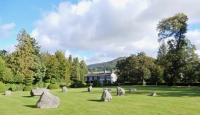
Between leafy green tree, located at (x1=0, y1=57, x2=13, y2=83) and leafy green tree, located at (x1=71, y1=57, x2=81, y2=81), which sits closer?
leafy green tree, located at (x1=0, y1=57, x2=13, y2=83)

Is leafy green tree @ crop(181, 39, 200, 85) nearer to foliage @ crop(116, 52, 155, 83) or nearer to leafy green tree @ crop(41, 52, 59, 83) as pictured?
foliage @ crop(116, 52, 155, 83)

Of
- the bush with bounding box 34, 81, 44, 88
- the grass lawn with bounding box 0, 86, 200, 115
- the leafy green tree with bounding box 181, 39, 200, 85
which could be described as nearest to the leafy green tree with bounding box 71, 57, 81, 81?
the bush with bounding box 34, 81, 44, 88

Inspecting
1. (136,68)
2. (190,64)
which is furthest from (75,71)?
(190,64)

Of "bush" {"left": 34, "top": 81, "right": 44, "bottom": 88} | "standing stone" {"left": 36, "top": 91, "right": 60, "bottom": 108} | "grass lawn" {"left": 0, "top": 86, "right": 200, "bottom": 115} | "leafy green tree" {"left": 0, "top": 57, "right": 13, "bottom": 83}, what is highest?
"leafy green tree" {"left": 0, "top": 57, "right": 13, "bottom": 83}

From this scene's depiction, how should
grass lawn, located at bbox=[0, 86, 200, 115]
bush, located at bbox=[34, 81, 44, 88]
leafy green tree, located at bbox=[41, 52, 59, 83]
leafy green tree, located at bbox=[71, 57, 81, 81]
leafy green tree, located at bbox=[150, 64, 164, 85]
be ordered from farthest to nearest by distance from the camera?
leafy green tree, located at bbox=[71, 57, 81, 81]
leafy green tree, located at bbox=[150, 64, 164, 85]
leafy green tree, located at bbox=[41, 52, 59, 83]
bush, located at bbox=[34, 81, 44, 88]
grass lawn, located at bbox=[0, 86, 200, 115]

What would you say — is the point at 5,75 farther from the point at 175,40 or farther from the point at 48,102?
the point at 175,40

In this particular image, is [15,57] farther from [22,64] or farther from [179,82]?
[179,82]

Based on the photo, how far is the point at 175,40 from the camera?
4781 cm

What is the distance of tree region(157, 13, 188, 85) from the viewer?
46.1 m

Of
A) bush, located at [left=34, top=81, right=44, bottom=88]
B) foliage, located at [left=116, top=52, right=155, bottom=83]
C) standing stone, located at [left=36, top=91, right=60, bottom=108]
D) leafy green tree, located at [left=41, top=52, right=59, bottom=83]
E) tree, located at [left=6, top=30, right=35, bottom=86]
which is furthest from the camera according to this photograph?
foliage, located at [left=116, top=52, right=155, bottom=83]

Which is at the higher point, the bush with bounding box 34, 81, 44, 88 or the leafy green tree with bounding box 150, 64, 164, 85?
the leafy green tree with bounding box 150, 64, 164, 85

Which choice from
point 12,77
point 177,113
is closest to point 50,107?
point 177,113

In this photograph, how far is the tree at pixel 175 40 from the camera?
46.1m

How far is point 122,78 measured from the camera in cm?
6831
